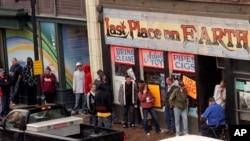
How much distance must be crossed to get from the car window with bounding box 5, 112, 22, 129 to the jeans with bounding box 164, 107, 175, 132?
4604 millimetres

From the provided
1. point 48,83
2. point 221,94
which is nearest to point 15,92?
point 48,83

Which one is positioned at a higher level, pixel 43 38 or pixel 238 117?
pixel 43 38

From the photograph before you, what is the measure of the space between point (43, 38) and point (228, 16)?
32.0ft

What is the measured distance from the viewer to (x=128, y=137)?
22.1 meters

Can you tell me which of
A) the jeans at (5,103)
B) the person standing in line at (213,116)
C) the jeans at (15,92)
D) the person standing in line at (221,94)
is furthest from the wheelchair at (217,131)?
the jeans at (15,92)

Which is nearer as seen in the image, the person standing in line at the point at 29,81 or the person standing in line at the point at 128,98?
the person standing in line at the point at 128,98

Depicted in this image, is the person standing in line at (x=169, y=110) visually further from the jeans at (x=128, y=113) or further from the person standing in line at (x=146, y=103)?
the jeans at (x=128, y=113)

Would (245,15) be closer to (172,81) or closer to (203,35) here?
(203,35)

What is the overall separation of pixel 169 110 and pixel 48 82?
654 centimetres

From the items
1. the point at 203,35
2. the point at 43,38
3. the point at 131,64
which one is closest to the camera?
the point at 203,35

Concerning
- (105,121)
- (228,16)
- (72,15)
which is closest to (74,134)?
(105,121)

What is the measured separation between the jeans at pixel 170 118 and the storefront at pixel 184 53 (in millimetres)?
558

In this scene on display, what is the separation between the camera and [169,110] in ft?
71.3

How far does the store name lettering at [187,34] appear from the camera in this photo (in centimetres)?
1975
